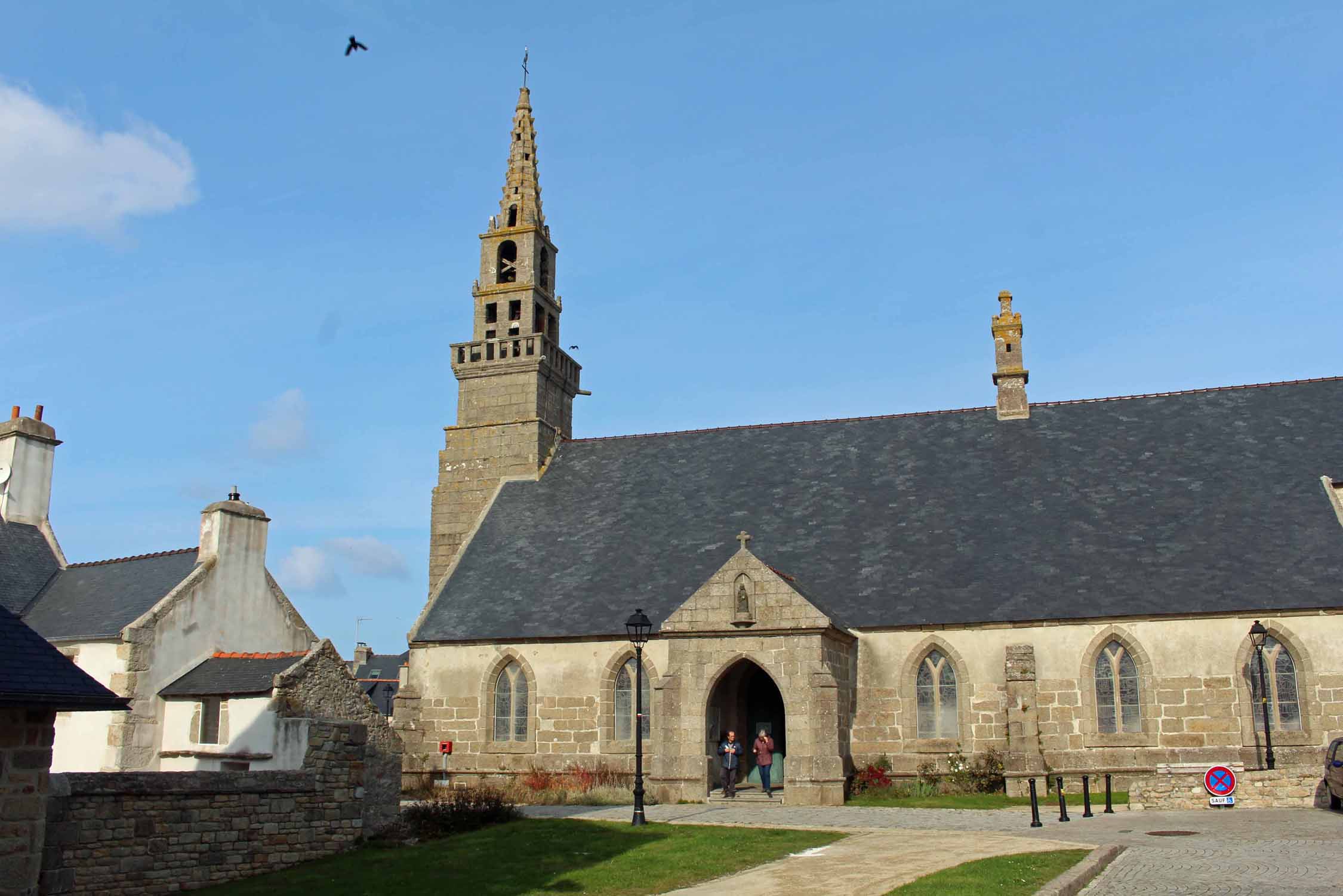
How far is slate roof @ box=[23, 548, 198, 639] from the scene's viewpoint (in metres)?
25.8

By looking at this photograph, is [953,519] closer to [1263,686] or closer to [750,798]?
[1263,686]

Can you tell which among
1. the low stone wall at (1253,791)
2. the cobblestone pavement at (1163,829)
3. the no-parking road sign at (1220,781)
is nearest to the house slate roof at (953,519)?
the low stone wall at (1253,791)

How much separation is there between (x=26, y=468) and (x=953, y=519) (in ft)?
76.9

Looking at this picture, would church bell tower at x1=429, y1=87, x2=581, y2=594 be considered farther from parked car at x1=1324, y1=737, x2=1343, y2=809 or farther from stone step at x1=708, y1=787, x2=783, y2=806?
parked car at x1=1324, y1=737, x2=1343, y2=809

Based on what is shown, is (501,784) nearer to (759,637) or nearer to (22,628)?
(759,637)

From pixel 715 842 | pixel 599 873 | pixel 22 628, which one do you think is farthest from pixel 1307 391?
pixel 22 628

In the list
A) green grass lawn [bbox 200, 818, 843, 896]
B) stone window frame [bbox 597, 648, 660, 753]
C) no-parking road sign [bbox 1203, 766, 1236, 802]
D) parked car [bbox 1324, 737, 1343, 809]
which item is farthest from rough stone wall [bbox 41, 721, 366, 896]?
parked car [bbox 1324, 737, 1343, 809]

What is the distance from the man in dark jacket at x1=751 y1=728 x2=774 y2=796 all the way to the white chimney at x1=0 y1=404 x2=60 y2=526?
19321 mm

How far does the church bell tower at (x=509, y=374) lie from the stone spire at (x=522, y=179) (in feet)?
0.09

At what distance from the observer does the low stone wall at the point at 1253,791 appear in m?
19.3

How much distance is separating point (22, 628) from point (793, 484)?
2107 cm

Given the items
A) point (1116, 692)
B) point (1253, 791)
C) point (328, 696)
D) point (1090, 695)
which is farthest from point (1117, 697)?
point (328, 696)

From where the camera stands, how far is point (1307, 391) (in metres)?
29.5

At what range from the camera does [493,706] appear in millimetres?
28828
